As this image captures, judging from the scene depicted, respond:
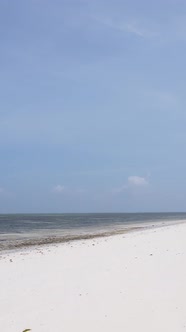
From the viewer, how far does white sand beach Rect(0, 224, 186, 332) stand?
866 cm

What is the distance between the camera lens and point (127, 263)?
15.1 metres

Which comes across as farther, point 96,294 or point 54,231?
point 54,231

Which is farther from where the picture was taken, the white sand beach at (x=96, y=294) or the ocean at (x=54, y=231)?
the ocean at (x=54, y=231)

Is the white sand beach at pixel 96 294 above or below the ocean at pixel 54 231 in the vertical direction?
below

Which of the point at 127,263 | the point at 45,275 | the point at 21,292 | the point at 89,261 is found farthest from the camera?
the point at 89,261

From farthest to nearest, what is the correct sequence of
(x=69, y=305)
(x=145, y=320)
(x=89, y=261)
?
(x=89, y=261)
(x=69, y=305)
(x=145, y=320)

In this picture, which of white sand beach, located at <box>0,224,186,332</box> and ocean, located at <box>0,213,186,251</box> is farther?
ocean, located at <box>0,213,186,251</box>

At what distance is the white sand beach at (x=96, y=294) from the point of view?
8.66m

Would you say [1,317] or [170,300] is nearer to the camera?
[1,317]

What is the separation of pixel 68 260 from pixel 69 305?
6.86m

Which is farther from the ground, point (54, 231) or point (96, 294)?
point (54, 231)

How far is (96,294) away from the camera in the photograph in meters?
10.8

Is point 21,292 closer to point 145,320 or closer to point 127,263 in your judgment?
point 145,320

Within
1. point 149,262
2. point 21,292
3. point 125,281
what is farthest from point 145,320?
point 149,262
